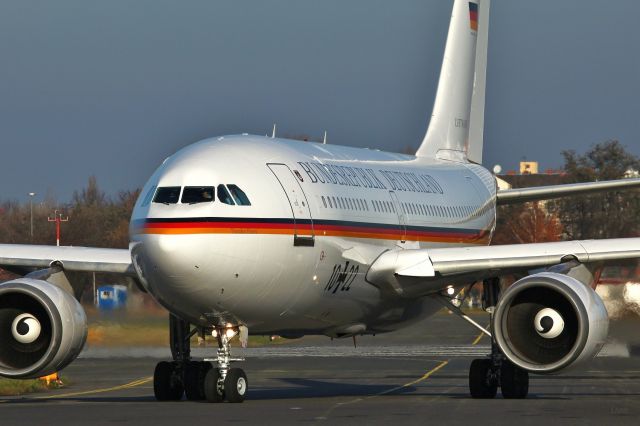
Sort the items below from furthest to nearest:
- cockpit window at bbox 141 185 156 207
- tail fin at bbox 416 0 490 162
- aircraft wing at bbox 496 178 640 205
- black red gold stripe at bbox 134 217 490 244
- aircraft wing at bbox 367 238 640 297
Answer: tail fin at bbox 416 0 490 162 → aircraft wing at bbox 496 178 640 205 → aircraft wing at bbox 367 238 640 297 → cockpit window at bbox 141 185 156 207 → black red gold stripe at bbox 134 217 490 244

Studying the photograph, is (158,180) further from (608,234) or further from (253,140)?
(608,234)

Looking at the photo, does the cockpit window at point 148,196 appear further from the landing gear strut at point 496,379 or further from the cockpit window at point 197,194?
the landing gear strut at point 496,379

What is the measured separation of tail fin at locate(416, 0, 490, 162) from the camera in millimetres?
38594

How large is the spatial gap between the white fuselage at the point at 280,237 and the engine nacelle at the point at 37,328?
209cm

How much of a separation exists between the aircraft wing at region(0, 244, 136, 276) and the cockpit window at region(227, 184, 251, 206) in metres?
3.84

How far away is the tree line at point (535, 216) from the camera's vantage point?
73.4m

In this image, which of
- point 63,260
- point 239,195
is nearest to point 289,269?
point 239,195

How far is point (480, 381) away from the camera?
29.4m

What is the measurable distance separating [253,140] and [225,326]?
3.42 meters

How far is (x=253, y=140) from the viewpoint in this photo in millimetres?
26750

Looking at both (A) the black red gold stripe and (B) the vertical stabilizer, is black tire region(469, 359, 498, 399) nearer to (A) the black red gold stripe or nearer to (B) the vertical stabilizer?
(A) the black red gold stripe

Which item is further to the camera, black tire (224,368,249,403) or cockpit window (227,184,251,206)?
black tire (224,368,249,403)

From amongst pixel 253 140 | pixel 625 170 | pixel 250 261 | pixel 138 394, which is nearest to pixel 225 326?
pixel 250 261

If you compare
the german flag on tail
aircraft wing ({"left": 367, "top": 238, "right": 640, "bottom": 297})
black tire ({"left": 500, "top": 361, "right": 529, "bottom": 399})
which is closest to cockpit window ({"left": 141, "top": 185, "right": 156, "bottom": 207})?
aircraft wing ({"left": 367, "top": 238, "right": 640, "bottom": 297})
